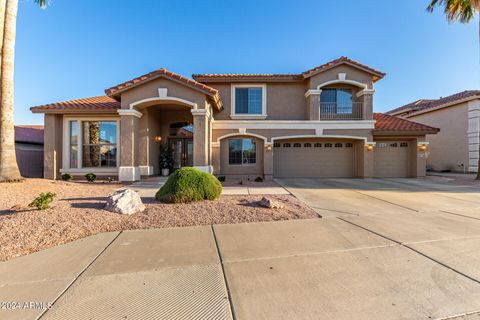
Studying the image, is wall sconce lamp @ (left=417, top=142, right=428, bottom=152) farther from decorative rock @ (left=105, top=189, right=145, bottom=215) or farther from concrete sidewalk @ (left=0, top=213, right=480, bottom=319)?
decorative rock @ (left=105, top=189, right=145, bottom=215)

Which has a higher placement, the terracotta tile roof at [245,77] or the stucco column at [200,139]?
the terracotta tile roof at [245,77]

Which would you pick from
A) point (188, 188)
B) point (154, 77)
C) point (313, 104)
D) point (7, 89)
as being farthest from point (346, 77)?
point (7, 89)

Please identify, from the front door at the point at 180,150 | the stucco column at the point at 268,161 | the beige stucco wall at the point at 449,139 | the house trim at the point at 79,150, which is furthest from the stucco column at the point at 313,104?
the beige stucco wall at the point at 449,139

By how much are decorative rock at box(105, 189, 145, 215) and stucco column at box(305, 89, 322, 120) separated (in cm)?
1085

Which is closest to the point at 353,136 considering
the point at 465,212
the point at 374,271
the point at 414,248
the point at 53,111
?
the point at 465,212

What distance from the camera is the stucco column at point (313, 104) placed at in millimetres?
12906

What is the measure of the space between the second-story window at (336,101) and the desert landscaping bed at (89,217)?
9.29m

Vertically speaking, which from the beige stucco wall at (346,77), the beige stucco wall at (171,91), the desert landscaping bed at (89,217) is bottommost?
the desert landscaping bed at (89,217)

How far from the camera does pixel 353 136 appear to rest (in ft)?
43.2

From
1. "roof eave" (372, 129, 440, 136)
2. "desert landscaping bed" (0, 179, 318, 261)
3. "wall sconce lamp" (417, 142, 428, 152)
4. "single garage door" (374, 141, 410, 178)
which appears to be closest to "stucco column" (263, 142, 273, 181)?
"desert landscaping bed" (0, 179, 318, 261)

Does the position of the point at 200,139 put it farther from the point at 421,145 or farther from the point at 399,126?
the point at 421,145

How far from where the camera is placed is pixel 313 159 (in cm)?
1384

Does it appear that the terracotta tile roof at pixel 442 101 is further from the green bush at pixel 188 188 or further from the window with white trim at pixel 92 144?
the window with white trim at pixel 92 144

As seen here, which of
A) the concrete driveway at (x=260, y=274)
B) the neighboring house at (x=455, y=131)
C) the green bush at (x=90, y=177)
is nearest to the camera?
the concrete driveway at (x=260, y=274)
